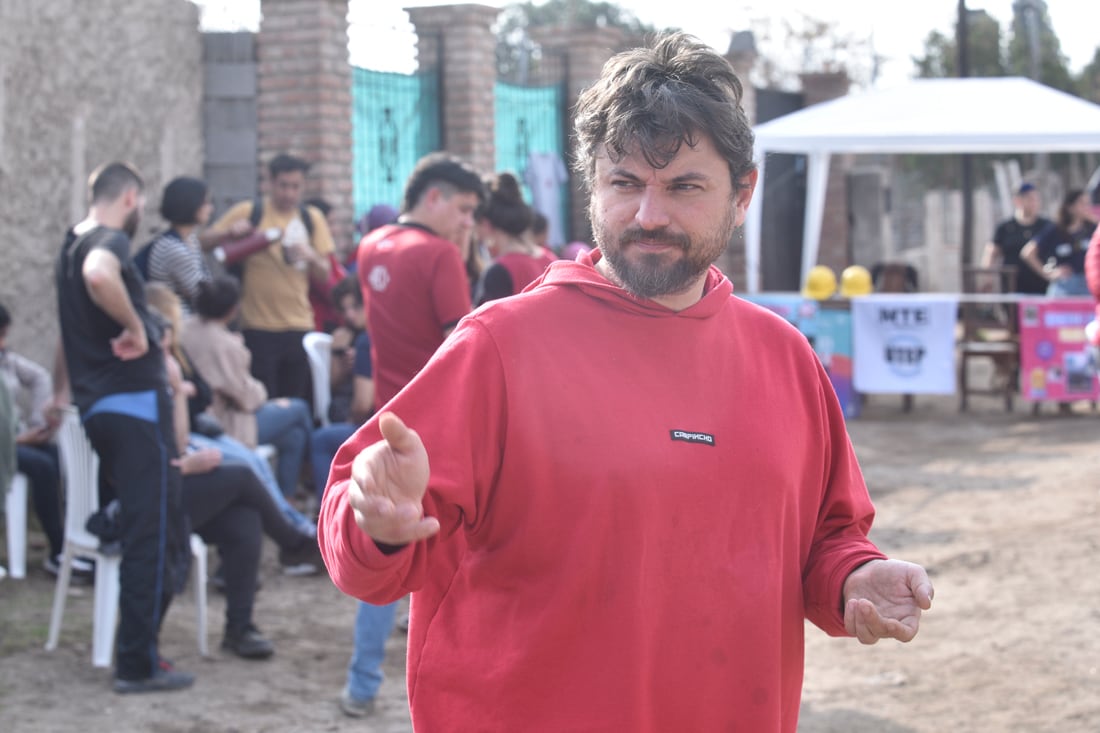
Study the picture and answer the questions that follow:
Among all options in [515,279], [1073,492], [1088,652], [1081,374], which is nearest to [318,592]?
[515,279]

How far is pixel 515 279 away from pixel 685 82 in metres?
3.61

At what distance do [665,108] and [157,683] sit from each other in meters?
3.86

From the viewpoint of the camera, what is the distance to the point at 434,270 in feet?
17.3

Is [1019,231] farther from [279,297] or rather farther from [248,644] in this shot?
[248,644]

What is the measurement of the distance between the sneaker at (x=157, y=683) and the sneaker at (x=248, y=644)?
1.38ft

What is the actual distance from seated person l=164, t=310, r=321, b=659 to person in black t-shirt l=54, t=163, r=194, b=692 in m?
0.39

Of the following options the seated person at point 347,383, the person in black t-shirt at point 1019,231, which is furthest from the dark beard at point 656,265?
the person in black t-shirt at point 1019,231

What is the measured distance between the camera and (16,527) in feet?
21.8

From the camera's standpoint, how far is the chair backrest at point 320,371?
322 inches

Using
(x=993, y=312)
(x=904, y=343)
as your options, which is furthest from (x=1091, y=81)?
(x=904, y=343)

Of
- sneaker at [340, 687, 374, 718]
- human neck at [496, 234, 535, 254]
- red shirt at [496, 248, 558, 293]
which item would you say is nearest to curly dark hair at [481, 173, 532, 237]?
human neck at [496, 234, 535, 254]

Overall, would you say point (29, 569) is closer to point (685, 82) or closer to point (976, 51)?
point (685, 82)

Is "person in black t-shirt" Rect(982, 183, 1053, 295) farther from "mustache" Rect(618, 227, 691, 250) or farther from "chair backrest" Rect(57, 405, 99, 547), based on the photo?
"mustache" Rect(618, 227, 691, 250)

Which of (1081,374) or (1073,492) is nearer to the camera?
(1073,492)
